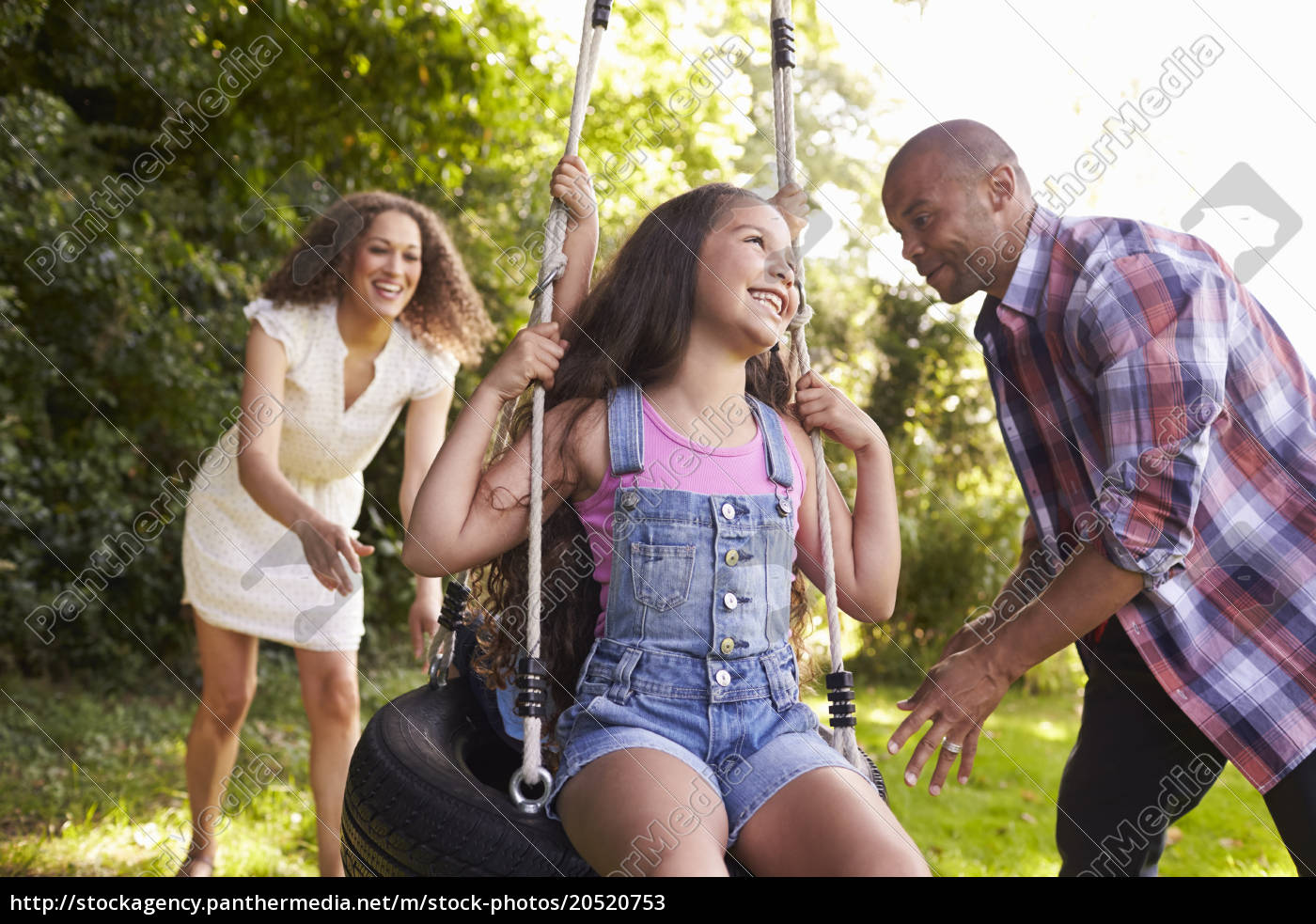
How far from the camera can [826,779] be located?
1433 mm

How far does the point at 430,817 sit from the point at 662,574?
0.49 m

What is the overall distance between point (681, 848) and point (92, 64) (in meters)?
4.89

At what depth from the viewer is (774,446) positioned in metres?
1.76

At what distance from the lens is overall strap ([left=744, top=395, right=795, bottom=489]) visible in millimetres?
1726

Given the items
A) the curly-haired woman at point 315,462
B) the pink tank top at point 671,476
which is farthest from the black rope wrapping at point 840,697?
the curly-haired woman at point 315,462

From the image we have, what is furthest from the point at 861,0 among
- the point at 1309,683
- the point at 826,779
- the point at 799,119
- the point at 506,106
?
the point at 799,119

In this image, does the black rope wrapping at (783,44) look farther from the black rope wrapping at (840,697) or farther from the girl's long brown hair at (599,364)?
the black rope wrapping at (840,697)

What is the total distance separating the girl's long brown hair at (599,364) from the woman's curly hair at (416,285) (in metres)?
1.09

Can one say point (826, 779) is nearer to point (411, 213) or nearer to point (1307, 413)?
point (1307, 413)

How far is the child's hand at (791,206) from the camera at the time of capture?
1.78 m

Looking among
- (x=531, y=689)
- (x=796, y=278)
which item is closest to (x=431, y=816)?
(x=531, y=689)

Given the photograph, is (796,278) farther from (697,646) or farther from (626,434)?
(697,646)

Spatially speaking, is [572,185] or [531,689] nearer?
[531,689]

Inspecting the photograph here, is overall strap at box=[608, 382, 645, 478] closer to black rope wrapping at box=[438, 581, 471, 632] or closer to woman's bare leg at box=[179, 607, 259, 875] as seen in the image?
black rope wrapping at box=[438, 581, 471, 632]
